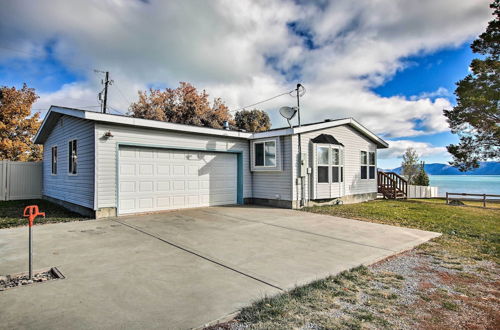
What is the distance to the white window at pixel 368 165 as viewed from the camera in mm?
13641

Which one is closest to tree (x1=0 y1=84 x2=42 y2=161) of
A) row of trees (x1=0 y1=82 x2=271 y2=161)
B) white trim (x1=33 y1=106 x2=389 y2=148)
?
row of trees (x1=0 y1=82 x2=271 y2=161)

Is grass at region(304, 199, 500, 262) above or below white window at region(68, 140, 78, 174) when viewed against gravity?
below

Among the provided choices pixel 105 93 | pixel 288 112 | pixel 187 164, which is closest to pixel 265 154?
pixel 288 112

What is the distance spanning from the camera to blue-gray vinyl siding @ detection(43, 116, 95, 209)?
806 centimetres

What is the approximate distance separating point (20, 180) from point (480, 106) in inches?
954

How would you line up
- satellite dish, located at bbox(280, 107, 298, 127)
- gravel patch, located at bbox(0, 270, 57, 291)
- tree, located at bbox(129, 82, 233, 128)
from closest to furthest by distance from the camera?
gravel patch, located at bbox(0, 270, 57, 291) → satellite dish, located at bbox(280, 107, 298, 127) → tree, located at bbox(129, 82, 233, 128)

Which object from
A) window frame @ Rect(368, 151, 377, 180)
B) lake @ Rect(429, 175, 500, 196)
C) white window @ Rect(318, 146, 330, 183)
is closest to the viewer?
white window @ Rect(318, 146, 330, 183)

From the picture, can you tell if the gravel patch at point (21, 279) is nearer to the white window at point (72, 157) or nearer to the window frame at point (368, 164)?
the white window at point (72, 157)

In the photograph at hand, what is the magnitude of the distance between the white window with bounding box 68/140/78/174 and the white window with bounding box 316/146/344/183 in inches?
349

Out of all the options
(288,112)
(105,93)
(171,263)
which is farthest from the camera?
(105,93)

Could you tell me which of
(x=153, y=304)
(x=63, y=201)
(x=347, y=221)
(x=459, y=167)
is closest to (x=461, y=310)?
(x=153, y=304)

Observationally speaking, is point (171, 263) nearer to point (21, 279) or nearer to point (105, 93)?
point (21, 279)

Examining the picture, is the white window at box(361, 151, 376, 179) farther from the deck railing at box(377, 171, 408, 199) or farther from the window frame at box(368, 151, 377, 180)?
the deck railing at box(377, 171, 408, 199)

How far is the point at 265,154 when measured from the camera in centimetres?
1112
